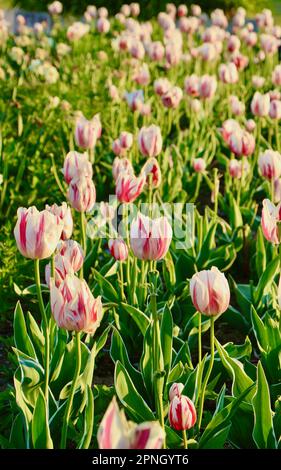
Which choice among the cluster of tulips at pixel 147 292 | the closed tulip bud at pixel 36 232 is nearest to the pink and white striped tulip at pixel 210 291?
the cluster of tulips at pixel 147 292

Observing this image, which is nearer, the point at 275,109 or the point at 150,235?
the point at 150,235

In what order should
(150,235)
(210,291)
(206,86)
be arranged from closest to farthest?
(210,291)
(150,235)
(206,86)

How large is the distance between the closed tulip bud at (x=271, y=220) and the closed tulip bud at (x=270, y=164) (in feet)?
2.50

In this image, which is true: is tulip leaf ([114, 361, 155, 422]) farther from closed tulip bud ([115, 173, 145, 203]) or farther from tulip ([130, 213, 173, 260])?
closed tulip bud ([115, 173, 145, 203])

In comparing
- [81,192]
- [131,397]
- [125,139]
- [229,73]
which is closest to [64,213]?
[81,192]

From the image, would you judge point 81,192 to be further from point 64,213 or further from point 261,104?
point 261,104

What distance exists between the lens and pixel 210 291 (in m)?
1.98

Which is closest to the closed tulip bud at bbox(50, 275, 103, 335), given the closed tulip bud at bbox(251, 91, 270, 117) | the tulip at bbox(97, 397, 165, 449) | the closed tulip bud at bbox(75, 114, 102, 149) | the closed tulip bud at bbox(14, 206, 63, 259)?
the closed tulip bud at bbox(14, 206, 63, 259)

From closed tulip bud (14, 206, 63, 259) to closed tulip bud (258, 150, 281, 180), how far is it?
1363mm

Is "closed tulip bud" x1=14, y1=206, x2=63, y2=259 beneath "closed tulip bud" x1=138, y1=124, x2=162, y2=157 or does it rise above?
beneath

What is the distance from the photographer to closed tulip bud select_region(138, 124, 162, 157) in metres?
3.45

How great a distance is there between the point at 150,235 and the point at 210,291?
24 centimetres
